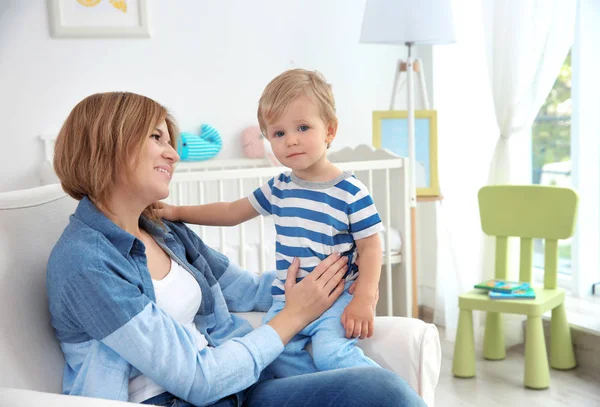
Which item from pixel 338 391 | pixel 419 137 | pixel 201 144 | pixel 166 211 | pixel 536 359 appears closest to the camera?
pixel 338 391

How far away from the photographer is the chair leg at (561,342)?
2.82 metres

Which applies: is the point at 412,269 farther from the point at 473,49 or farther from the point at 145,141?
the point at 145,141

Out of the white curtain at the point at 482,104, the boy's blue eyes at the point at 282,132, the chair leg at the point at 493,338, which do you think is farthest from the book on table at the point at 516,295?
the boy's blue eyes at the point at 282,132

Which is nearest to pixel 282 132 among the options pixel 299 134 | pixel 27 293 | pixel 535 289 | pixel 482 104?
pixel 299 134

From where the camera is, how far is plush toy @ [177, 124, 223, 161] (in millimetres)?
3232

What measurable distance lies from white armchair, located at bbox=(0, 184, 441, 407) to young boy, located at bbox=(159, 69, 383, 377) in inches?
3.3

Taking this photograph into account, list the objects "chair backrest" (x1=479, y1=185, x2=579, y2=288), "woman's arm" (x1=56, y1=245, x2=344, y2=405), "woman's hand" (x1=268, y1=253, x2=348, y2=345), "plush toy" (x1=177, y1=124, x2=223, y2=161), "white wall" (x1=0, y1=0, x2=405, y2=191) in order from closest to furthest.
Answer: "woman's arm" (x1=56, y1=245, x2=344, y2=405) → "woman's hand" (x1=268, y1=253, x2=348, y2=345) → "chair backrest" (x1=479, y1=185, x2=579, y2=288) → "white wall" (x1=0, y1=0, x2=405, y2=191) → "plush toy" (x1=177, y1=124, x2=223, y2=161)

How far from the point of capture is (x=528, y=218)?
9.39ft

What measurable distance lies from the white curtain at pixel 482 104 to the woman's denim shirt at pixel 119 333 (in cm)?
206

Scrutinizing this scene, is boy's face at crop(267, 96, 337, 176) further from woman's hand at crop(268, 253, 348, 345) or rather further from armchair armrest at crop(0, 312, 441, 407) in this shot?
armchair armrest at crop(0, 312, 441, 407)

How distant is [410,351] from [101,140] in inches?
27.4

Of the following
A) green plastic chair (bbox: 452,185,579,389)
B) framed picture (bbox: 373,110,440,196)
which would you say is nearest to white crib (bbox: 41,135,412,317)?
framed picture (bbox: 373,110,440,196)

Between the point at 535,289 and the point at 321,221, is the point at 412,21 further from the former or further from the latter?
the point at 321,221

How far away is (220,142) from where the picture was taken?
3.36 m
